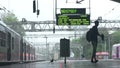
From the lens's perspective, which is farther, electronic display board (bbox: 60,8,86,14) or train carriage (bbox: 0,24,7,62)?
electronic display board (bbox: 60,8,86,14)

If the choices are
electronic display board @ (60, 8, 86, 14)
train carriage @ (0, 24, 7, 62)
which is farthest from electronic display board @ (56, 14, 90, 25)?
train carriage @ (0, 24, 7, 62)

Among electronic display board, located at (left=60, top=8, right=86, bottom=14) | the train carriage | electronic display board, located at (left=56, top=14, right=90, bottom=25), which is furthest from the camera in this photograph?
electronic display board, located at (left=56, top=14, right=90, bottom=25)

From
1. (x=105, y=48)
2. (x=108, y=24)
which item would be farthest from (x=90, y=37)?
(x=105, y=48)

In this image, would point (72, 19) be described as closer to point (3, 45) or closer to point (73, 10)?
point (73, 10)

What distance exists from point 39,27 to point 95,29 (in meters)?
59.3

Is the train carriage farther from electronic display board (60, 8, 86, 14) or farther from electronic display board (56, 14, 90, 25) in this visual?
electronic display board (56, 14, 90, 25)

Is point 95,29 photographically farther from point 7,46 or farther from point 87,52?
point 87,52

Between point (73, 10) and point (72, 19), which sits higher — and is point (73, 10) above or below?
above

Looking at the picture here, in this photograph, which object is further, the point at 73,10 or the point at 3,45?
the point at 73,10

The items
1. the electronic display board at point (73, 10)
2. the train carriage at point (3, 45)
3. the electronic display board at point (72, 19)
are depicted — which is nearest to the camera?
the train carriage at point (3, 45)

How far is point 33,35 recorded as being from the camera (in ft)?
341

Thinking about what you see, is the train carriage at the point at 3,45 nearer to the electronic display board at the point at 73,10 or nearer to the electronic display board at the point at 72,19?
the electronic display board at the point at 73,10

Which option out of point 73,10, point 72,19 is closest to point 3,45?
point 73,10

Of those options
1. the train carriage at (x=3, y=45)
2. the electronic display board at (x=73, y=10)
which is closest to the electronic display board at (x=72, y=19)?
the electronic display board at (x=73, y=10)
